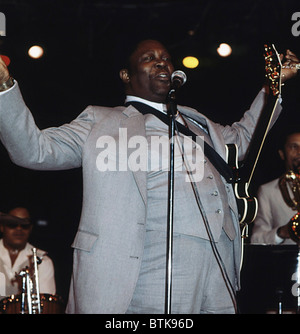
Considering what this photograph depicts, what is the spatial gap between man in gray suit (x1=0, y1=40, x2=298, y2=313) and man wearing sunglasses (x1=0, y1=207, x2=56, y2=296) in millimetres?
3029

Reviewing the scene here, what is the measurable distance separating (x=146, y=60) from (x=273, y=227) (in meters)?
2.36

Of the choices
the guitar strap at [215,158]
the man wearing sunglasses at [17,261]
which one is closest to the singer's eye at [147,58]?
the guitar strap at [215,158]

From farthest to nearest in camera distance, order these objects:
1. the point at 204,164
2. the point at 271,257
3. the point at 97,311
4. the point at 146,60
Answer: the point at 271,257
the point at 146,60
the point at 204,164
the point at 97,311

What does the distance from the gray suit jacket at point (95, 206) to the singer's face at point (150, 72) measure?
0.49m

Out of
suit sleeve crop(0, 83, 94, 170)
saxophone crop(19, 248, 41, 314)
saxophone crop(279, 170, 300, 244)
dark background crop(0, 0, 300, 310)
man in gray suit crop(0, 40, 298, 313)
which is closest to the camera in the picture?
suit sleeve crop(0, 83, 94, 170)

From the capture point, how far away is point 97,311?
255 centimetres

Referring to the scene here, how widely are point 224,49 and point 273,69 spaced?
299 centimetres

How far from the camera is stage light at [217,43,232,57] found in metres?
5.91

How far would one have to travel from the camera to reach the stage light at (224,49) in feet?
19.4

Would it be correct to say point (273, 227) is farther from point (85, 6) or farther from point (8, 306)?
point (85, 6)

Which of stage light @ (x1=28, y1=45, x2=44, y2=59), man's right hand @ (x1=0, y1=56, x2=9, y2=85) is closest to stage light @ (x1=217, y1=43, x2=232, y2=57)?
stage light @ (x1=28, y1=45, x2=44, y2=59)

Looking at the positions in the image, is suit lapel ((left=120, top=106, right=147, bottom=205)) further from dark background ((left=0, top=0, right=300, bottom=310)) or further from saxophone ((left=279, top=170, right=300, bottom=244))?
dark background ((left=0, top=0, right=300, bottom=310))

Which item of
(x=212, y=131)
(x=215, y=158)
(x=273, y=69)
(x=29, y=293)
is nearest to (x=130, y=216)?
(x=215, y=158)
